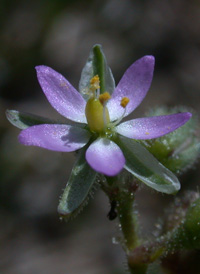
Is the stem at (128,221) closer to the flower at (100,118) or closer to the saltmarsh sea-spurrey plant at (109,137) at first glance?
the saltmarsh sea-spurrey plant at (109,137)

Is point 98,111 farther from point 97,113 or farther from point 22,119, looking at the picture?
point 22,119

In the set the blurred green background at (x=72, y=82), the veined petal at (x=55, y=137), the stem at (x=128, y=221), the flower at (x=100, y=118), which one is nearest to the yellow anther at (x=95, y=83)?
the flower at (x=100, y=118)

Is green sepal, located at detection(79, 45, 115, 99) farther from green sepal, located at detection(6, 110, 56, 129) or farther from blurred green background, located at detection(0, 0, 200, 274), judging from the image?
blurred green background, located at detection(0, 0, 200, 274)

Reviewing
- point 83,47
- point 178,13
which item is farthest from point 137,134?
point 178,13

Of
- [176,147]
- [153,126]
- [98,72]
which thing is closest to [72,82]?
[98,72]

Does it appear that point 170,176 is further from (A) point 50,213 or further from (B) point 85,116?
(A) point 50,213

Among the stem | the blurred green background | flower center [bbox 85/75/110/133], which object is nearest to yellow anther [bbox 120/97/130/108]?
flower center [bbox 85/75/110/133]

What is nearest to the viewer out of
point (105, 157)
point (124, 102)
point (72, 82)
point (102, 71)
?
point (105, 157)
